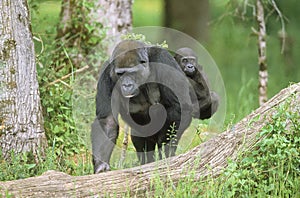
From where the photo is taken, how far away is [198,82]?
19.2 ft

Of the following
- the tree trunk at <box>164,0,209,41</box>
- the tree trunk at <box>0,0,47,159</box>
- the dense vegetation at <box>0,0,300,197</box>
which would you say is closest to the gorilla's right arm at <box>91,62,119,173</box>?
the dense vegetation at <box>0,0,300,197</box>

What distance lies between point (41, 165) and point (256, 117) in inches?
62.5

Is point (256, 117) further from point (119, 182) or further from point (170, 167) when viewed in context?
point (119, 182)

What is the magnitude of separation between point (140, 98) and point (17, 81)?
913 mm

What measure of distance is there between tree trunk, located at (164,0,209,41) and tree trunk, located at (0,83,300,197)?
787 centimetres

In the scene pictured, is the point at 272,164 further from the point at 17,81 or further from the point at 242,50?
the point at 242,50

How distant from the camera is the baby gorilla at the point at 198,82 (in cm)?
578

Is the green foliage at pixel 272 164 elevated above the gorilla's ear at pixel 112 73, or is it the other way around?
the gorilla's ear at pixel 112 73

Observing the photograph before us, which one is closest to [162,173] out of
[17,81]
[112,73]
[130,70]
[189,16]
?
[130,70]

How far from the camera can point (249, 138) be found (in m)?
4.10

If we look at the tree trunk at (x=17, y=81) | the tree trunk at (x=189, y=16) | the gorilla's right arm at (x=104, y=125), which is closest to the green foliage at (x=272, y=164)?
the gorilla's right arm at (x=104, y=125)

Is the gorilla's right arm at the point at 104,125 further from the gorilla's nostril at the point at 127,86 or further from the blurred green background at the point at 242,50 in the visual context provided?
the blurred green background at the point at 242,50

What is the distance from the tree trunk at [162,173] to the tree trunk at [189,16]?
787 centimetres

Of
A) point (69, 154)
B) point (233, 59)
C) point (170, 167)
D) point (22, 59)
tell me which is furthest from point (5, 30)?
point (233, 59)
